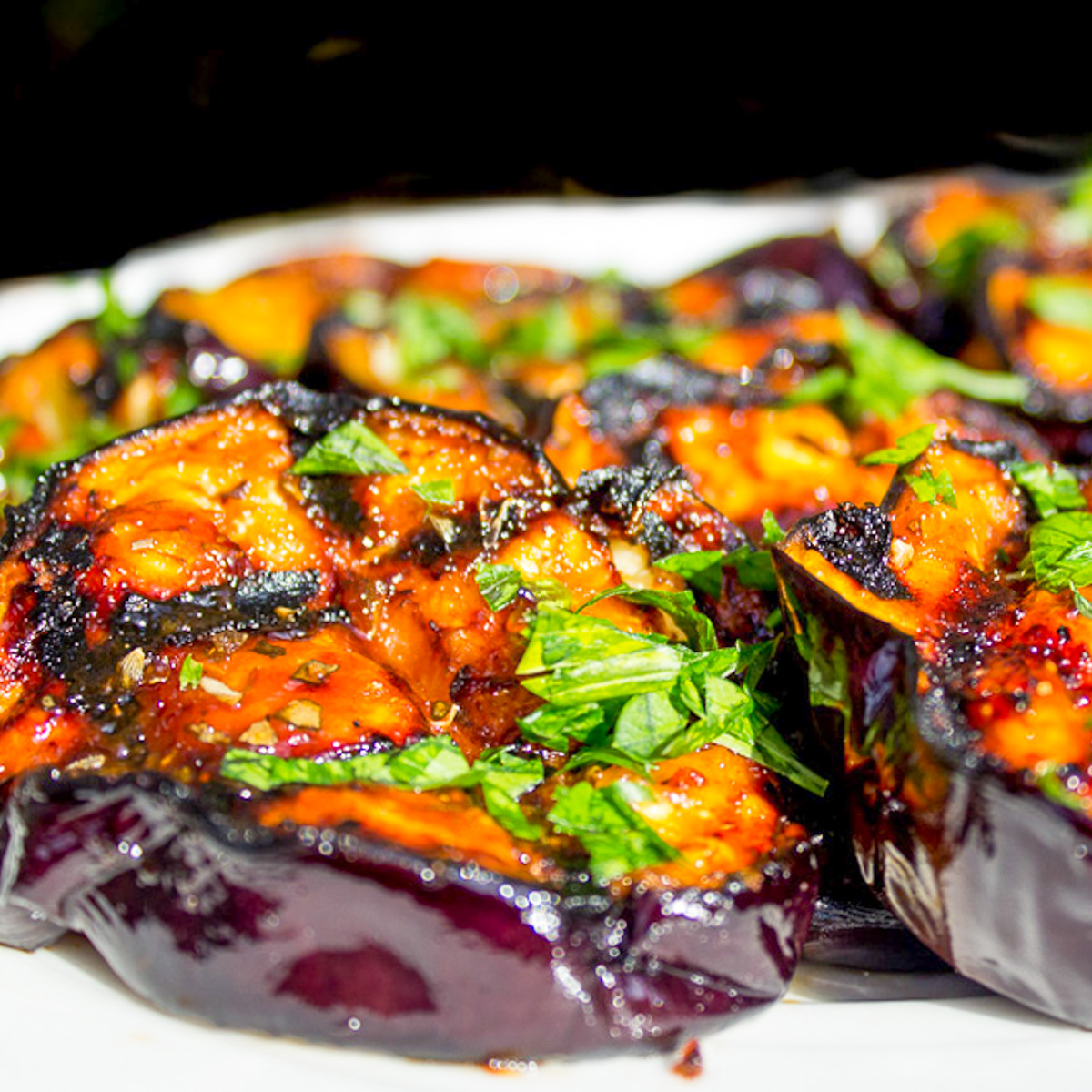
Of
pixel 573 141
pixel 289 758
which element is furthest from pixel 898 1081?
pixel 573 141

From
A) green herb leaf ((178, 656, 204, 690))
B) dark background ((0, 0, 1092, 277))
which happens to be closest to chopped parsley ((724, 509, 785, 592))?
green herb leaf ((178, 656, 204, 690))

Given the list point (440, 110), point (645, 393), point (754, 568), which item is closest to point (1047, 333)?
point (645, 393)

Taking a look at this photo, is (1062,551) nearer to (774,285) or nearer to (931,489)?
(931,489)

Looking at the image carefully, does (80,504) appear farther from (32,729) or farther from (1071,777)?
(1071,777)

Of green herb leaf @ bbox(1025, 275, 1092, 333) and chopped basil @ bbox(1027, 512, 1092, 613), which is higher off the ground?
green herb leaf @ bbox(1025, 275, 1092, 333)

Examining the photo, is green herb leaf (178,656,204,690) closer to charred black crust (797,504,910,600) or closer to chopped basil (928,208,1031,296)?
charred black crust (797,504,910,600)
